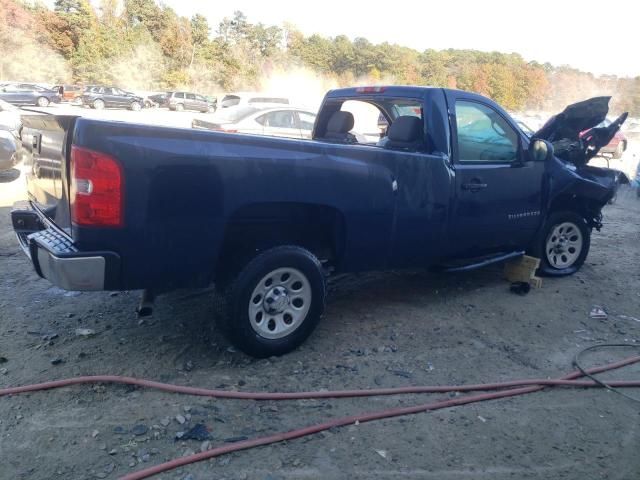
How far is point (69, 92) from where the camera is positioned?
38094mm

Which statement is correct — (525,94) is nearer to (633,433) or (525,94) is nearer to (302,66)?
(302,66)

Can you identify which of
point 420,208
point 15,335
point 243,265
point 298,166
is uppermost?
point 298,166

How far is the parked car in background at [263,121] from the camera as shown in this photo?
41.0ft

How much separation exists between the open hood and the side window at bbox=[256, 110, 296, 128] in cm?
731

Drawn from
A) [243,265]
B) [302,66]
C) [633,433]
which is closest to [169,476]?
[243,265]

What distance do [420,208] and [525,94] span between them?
6092cm

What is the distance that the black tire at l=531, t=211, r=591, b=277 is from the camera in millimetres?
5805

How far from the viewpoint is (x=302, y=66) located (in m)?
60.1

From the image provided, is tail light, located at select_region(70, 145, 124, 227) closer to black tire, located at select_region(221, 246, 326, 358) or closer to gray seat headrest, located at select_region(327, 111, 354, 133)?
black tire, located at select_region(221, 246, 326, 358)

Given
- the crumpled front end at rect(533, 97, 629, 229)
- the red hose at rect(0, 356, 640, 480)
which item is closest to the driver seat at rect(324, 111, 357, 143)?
the crumpled front end at rect(533, 97, 629, 229)

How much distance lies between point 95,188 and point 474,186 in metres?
3.05

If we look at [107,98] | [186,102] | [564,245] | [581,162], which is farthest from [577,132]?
[186,102]

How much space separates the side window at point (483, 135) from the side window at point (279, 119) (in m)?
8.39

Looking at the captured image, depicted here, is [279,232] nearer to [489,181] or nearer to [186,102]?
[489,181]
